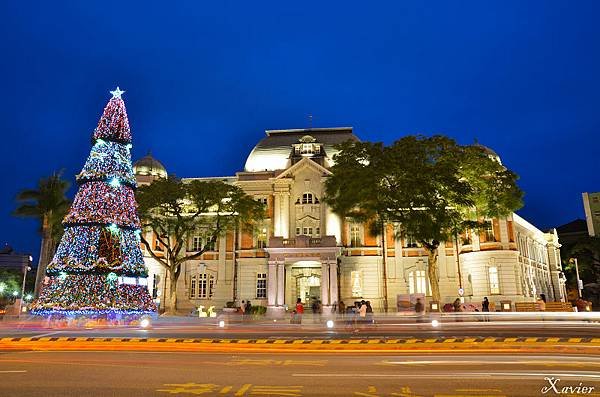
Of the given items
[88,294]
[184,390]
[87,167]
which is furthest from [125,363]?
[87,167]

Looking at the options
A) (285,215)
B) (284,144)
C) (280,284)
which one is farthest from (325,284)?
(284,144)

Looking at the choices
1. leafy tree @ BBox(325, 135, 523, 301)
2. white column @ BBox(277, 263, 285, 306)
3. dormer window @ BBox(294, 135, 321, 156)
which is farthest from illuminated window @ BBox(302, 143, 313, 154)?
leafy tree @ BBox(325, 135, 523, 301)

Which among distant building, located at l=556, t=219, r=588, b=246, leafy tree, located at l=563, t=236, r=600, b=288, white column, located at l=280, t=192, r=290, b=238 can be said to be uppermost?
distant building, located at l=556, t=219, r=588, b=246

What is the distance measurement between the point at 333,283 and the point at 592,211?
63.7m

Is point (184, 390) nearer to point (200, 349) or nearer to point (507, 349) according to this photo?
point (200, 349)

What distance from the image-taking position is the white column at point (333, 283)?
38938 mm

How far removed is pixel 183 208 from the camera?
3912 cm

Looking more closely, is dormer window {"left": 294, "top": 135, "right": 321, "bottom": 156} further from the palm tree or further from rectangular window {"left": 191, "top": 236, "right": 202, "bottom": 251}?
the palm tree

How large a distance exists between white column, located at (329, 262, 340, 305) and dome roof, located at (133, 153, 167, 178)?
68.8 feet

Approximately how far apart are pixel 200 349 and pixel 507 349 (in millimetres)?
9296

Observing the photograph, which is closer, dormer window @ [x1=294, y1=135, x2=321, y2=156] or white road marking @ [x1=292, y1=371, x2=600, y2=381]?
white road marking @ [x1=292, y1=371, x2=600, y2=381]

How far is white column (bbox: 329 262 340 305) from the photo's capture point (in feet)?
128

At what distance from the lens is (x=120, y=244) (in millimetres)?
26094

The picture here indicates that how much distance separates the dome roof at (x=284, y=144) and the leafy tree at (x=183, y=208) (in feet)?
27.2
